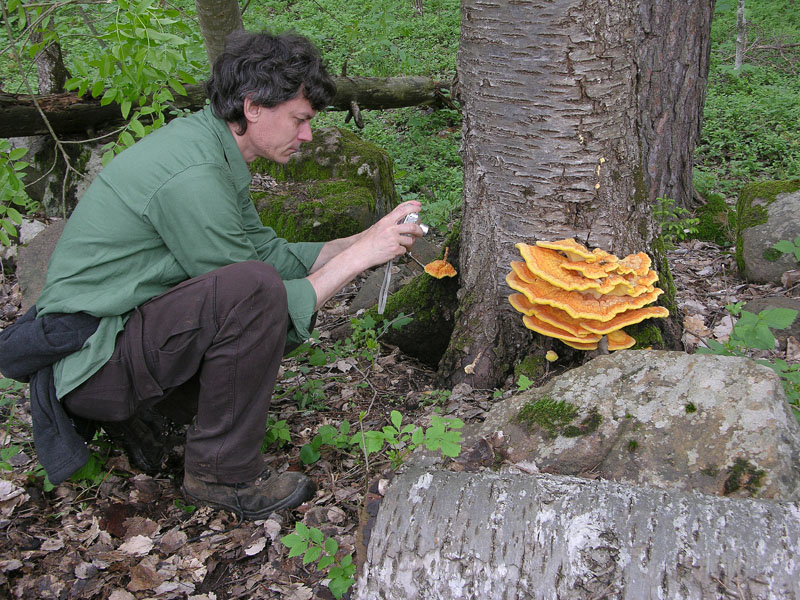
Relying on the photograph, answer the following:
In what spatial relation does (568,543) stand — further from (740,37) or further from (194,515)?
(740,37)

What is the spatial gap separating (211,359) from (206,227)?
2.03 ft

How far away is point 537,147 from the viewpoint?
3.37 meters

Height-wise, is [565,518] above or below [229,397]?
above

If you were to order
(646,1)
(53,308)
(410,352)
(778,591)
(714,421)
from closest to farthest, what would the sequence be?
(778,591)
(714,421)
(53,308)
(410,352)
(646,1)

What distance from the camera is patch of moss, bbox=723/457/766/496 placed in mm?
2188

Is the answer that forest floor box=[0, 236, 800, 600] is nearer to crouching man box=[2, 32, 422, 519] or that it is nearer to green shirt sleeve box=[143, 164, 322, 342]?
crouching man box=[2, 32, 422, 519]

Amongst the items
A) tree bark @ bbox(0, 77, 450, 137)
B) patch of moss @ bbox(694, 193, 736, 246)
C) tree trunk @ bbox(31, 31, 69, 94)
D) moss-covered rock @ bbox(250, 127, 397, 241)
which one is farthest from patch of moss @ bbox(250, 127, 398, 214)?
patch of moss @ bbox(694, 193, 736, 246)

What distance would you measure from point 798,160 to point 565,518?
24.4ft

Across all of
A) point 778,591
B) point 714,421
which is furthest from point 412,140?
point 778,591

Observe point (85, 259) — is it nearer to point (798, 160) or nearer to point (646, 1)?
point (646, 1)

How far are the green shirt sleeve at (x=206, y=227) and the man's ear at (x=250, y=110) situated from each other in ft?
1.16

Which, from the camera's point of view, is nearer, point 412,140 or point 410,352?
point 410,352

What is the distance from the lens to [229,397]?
9.80 feet

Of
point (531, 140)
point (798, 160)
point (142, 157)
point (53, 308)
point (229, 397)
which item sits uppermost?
point (142, 157)
